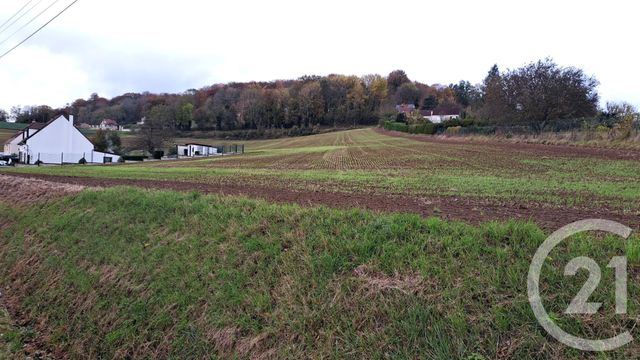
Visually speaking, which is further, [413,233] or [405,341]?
[413,233]

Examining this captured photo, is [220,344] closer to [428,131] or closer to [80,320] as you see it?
[80,320]

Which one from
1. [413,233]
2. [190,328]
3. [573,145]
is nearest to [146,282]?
[190,328]

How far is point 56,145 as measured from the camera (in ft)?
222

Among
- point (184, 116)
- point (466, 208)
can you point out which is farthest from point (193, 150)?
point (466, 208)

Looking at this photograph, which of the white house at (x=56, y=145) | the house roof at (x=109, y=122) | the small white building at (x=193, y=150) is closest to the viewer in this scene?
the white house at (x=56, y=145)

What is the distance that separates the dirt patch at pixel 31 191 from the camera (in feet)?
56.4

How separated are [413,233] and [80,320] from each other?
738 centimetres

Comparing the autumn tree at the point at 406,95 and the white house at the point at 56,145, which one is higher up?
the autumn tree at the point at 406,95

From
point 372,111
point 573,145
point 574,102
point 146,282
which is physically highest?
point 372,111

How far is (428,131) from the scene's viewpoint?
77.9 metres

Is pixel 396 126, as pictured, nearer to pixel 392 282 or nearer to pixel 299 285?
pixel 299 285

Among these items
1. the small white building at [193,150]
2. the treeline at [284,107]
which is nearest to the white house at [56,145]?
the small white building at [193,150]

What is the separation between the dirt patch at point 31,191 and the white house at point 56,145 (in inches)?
1932

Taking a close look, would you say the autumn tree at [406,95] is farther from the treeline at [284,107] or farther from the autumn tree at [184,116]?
the autumn tree at [184,116]
